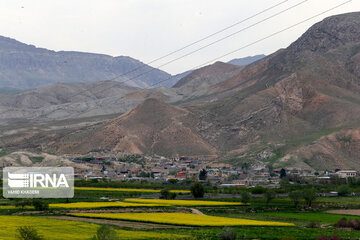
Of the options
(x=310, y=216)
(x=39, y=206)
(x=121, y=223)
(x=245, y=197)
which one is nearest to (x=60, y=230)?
(x=121, y=223)

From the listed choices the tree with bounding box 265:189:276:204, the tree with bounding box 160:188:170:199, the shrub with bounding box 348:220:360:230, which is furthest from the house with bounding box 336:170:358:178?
the shrub with bounding box 348:220:360:230

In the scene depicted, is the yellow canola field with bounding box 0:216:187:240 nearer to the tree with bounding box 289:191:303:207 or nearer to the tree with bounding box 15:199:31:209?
the tree with bounding box 15:199:31:209

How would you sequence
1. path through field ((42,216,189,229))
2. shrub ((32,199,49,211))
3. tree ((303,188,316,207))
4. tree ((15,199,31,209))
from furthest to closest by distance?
1. tree ((303,188,316,207))
2. tree ((15,199,31,209))
3. shrub ((32,199,49,211))
4. path through field ((42,216,189,229))

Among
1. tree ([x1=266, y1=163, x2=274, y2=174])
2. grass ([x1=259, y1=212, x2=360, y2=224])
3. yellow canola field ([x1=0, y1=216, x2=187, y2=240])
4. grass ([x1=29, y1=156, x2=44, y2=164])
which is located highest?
grass ([x1=29, y1=156, x2=44, y2=164])

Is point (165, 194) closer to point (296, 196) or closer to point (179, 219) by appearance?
point (296, 196)

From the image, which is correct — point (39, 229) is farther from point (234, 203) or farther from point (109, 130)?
point (109, 130)

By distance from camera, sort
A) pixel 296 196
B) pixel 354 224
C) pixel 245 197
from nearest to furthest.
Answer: pixel 354 224 < pixel 296 196 < pixel 245 197

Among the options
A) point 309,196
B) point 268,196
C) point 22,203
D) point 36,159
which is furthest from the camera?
point 36,159

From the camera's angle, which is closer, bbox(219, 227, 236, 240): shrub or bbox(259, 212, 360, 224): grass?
bbox(219, 227, 236, 240): shrub

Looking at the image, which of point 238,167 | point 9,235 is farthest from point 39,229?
point 238,167

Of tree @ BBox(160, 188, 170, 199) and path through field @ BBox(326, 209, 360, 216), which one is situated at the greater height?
tree @ BBox(160, 188, 170, 199)
